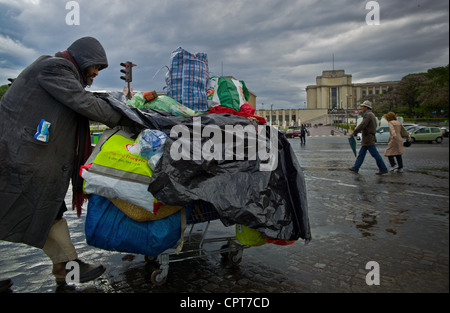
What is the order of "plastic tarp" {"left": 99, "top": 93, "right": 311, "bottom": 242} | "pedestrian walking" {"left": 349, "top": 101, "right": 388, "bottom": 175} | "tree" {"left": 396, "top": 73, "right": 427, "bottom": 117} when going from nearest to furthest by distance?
"plastic tarp" {"left": 99, "top": 93, "right": 311, "bottom": 242} → "pedestrian walking" {"left": 349, "top": 101, "right": 388, "bottom": 175} → "tree" {"left": 396, "top": 73, "right": 427, "bottom": 117}

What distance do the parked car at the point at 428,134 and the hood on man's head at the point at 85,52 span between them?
2839cm

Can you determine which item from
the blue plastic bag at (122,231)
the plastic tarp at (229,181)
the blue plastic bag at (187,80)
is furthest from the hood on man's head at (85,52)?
the blue plastic bag at (122,231)

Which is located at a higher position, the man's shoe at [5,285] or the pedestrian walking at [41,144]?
the pedestrian walking at [41,144]

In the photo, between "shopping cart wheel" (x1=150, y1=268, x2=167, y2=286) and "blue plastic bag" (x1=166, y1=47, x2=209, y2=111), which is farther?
"blue plastic bag" (x1=166, y1=47, x2=209, y2=111)

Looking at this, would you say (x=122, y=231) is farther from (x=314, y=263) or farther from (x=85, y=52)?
(x=314, y=263)

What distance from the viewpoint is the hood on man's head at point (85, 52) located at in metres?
2.69

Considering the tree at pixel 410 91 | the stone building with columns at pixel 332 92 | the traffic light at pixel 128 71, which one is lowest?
the traffic light at pixel 128 71

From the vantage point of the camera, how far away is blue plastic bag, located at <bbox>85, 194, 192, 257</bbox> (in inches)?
96.0

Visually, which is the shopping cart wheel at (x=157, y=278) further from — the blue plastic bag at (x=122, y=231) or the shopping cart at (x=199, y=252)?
the blue plastic bag at (x=122, y=231)

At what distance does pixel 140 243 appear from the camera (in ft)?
8.02

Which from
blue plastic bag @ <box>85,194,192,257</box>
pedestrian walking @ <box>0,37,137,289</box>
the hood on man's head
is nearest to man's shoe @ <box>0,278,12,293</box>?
pedestrian walking @ <box>0,37,137,289</box>

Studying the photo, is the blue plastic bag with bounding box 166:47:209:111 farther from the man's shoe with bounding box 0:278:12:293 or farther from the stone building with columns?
the stone building with columns

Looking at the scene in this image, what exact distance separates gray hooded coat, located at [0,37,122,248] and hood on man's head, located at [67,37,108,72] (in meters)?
0.12

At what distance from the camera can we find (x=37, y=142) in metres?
2.41
